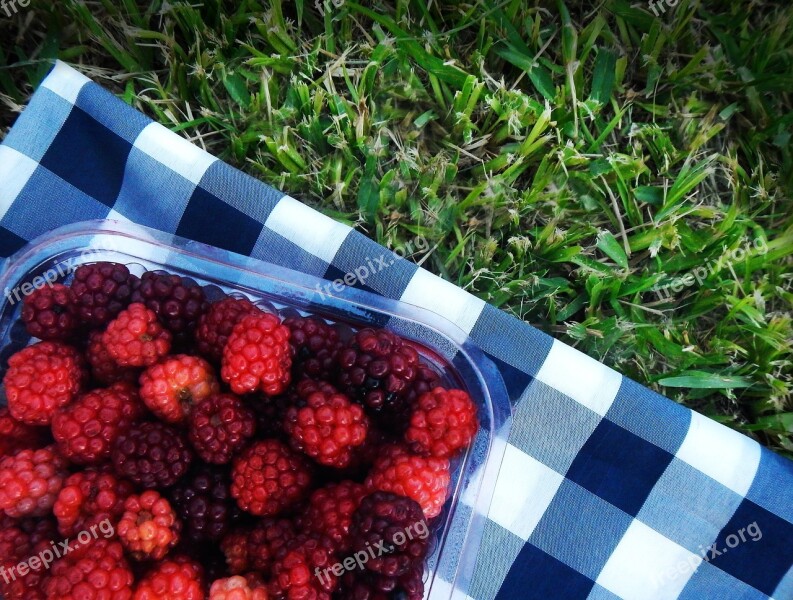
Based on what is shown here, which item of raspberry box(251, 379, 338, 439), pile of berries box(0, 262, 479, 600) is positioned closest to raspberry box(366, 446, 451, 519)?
pile of berries box(0, 262, 479, 600)

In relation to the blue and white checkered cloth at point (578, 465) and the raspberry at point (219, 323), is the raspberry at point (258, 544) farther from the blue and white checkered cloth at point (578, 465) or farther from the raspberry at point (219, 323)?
the blue and white checkered cloth at point (578, 465)

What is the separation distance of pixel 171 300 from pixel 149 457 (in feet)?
0.61

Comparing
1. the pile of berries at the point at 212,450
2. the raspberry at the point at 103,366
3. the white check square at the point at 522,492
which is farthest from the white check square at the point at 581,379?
the raspberry at the point at 103,366

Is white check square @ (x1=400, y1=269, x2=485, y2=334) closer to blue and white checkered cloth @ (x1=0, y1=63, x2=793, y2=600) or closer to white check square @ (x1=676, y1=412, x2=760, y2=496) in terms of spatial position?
blue and white checkered cloth @ (x1=0, y1=63, x2=793, y2=600)

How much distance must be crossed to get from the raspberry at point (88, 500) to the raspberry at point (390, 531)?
26 cm

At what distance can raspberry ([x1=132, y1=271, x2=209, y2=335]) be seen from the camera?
803mm

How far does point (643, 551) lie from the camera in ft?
3.23

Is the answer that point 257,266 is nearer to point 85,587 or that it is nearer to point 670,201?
point 85,587

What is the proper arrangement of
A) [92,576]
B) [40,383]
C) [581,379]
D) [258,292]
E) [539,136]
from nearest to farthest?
1. [92,576]
2. [40,383]
3. [258,292]
4. [581,379]
5. [539,136]

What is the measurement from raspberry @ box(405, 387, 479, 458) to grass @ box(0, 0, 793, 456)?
0.34 metres

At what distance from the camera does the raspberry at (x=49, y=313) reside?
0.80m

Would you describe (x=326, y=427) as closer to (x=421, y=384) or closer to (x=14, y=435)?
(x=421, y=384)

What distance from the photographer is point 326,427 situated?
74 centimetres

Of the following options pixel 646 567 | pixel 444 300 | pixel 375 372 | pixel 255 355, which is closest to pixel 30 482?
pixel 255 355
